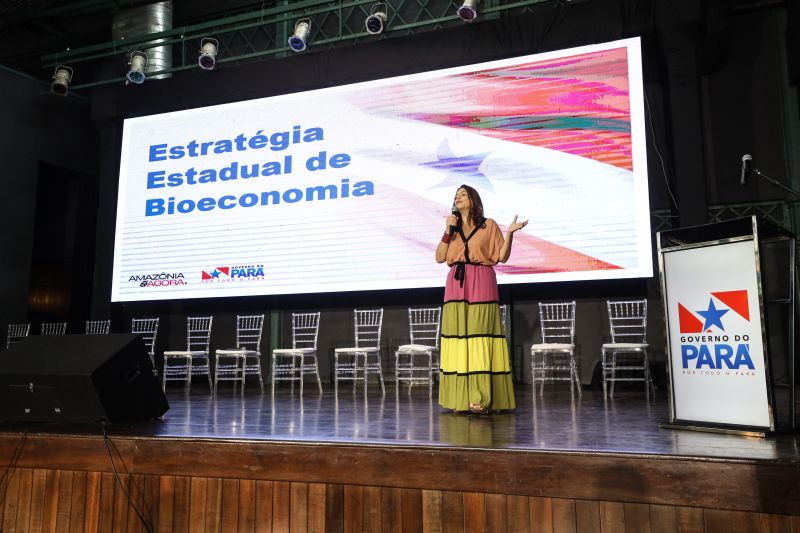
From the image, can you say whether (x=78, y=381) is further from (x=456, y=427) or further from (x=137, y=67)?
(x=137, y=67)

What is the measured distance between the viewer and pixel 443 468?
2.15 m

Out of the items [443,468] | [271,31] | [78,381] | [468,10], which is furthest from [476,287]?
[271,31]

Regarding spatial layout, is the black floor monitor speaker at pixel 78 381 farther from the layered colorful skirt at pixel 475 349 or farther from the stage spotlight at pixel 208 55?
the stage spotlight at pixel 208 55

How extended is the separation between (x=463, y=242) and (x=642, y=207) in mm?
2404

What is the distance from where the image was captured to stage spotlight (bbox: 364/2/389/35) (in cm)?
605

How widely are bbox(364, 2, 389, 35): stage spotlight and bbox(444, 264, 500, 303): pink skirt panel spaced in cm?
338

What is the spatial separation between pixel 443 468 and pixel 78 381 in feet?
5.34

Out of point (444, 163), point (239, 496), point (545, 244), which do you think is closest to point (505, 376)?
point (239, 496)

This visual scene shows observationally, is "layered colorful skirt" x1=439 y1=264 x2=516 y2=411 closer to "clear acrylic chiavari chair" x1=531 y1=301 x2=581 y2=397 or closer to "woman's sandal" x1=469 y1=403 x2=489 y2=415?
"woman's sandal" x1=469 y1=403 x2=489 y2=415

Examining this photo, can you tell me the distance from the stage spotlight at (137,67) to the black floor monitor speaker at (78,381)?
439 cm

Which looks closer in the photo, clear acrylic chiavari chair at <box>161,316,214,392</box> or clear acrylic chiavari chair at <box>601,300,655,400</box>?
clear acrylic chiavari chair at <box>601,300,655,400</box>

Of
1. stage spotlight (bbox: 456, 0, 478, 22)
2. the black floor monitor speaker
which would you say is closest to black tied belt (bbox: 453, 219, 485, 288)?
the black floor monitor speaker

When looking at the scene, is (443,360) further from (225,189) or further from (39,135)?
(39,135)

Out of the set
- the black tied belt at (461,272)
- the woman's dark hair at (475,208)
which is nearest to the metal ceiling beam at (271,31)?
the woman's dark hair at (475,208)
